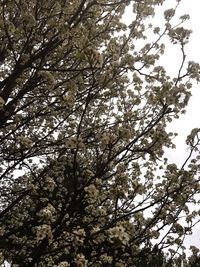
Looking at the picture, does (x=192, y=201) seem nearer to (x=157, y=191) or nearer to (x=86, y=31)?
(x=157, y=191)

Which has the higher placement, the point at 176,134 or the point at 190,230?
the point at 176,134

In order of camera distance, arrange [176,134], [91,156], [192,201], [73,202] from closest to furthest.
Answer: [73,202] < [192,201] < [176,134] < [91,156]

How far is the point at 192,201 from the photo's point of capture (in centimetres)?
821

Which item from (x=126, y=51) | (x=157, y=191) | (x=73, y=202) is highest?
(x=126, y=51)

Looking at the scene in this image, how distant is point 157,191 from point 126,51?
11.3 ft

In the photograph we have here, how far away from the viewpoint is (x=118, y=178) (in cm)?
731

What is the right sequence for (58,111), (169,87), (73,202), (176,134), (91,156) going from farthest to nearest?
(91,156) → (58,111) → (176,134) → (169,87) → (73,202)

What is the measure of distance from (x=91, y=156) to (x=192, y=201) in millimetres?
3568

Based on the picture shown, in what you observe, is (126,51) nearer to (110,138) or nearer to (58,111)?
(58,111)

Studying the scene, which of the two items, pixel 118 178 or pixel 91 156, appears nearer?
pixel 118 178

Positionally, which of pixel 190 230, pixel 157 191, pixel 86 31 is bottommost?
pixel 190 230

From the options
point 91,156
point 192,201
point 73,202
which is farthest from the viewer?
point 91,156

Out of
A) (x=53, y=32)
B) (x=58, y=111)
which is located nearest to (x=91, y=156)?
(x=58, y=111)

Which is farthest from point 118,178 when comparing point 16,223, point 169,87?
point 16,223
